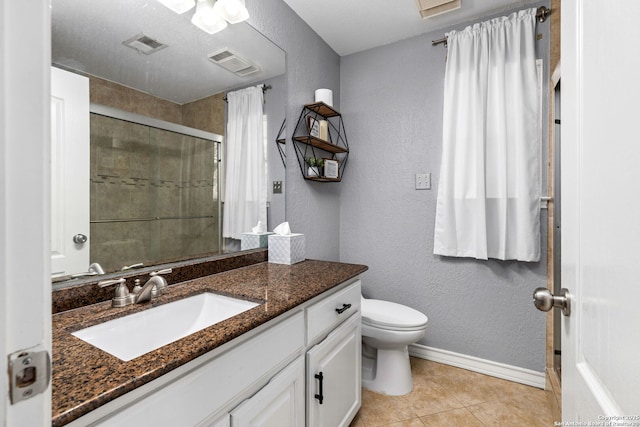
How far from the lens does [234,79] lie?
1599mm

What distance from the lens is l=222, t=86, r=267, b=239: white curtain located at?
1589 millimetres

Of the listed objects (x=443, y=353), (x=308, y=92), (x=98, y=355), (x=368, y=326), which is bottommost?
(x=443, y=353)

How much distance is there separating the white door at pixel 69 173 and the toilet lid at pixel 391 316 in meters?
1.48

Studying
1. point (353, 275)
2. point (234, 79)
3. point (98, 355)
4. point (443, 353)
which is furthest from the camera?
point (443, 353)

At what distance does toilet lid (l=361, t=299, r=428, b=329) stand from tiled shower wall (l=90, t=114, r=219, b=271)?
1.06m

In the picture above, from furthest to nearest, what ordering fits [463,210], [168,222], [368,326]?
1. [463,210]
2. [368,326]
3. [168,222]

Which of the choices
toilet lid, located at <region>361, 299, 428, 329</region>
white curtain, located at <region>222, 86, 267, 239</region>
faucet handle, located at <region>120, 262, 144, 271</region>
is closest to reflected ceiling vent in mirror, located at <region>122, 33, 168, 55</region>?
white curtain, located at <region>222, 86, 267, 239</region>

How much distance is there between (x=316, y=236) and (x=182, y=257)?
3.64 ft

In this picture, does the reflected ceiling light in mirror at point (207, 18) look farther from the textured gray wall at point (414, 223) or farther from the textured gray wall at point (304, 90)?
the textured gray wall at point (414, 223)

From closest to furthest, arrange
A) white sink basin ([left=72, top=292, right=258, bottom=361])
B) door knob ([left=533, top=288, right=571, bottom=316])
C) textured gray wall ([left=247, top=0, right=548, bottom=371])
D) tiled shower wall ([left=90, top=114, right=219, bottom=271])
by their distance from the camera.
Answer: door knob ([left=533, top=288, right=571, bottom=316]) → white sink basin ([left=72, top=292, right=258, bottom=361]) → tiled shower wall ([left=90, top=114, right=219, bottom=271]) → textured gray wall ([left=247, top=0, right=548, bottom=371])

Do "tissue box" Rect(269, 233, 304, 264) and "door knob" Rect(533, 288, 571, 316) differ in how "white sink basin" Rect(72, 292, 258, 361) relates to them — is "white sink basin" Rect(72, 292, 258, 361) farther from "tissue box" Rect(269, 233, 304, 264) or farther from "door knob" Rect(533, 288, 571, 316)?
"door knob" Rect(533, 288, 571, 316)

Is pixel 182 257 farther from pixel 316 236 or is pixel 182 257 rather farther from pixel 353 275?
pixel 316 236

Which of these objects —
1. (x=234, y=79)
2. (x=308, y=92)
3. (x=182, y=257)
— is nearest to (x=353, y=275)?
(x=182, y=257)

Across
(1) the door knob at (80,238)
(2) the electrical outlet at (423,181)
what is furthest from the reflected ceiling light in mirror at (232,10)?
(2) the electrical outlet at (423,181)
